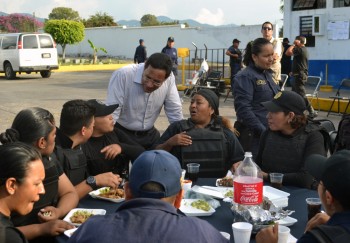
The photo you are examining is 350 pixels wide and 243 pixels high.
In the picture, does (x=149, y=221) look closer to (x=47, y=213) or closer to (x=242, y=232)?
(x=242, y=232)

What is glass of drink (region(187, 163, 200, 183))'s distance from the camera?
4.18m

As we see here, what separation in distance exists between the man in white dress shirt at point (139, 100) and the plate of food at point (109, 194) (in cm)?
145

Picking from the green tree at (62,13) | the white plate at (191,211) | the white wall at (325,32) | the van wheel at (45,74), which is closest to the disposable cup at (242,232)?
the white plate at (191,211)

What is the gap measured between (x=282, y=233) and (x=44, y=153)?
174 centimetres

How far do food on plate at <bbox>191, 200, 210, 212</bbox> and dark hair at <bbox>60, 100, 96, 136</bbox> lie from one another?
1.22m

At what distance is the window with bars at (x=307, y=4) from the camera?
679 inches

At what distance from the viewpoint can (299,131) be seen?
14.5 ft

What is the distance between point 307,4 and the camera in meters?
17.8

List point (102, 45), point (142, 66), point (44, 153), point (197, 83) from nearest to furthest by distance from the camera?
point (44, 153) < point (142, 66) < point (197, 83) < point (102, 45)

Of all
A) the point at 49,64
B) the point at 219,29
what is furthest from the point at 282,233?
the point at 219,29

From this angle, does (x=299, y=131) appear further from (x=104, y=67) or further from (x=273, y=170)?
(x=104, y=67)

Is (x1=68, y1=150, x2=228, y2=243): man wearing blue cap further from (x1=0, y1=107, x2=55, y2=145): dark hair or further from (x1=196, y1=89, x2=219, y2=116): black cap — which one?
(x1=196, y1=89, x2=219, y2=116): black cap

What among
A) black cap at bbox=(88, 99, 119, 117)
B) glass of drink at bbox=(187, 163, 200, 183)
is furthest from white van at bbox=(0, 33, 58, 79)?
glass of drink at bbox=(187, 163, 200, 183)

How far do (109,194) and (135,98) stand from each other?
5.56 feet
